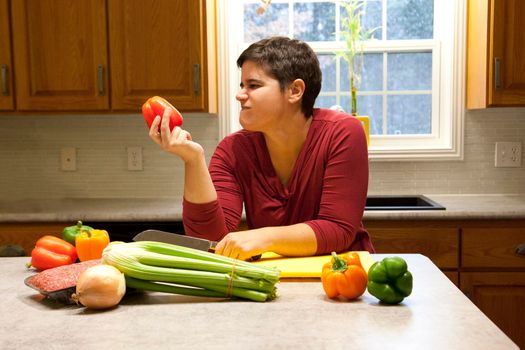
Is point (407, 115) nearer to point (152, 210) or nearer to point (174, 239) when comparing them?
point (152, 210)

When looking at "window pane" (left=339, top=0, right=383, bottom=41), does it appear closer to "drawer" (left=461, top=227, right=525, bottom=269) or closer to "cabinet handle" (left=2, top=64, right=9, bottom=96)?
"drawer" (left=461, top=227, right=525, bottom=269)

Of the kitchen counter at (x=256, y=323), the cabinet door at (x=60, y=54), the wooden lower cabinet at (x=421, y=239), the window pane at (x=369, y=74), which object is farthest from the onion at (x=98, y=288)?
the window pane at (x=369, y=74)

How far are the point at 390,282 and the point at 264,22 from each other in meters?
2.50

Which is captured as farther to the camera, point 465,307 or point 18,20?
point 18,20

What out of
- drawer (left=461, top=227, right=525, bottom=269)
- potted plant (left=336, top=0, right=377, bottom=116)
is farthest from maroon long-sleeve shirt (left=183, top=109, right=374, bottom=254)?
potted plant (left=336, top=0, right=377, bottom=116)

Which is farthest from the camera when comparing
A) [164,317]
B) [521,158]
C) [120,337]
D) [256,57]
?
[521,158]

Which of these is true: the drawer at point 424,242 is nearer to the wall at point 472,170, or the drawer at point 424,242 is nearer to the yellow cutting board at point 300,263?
the wall at point 472,170

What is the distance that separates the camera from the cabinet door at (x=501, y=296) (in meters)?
2.74

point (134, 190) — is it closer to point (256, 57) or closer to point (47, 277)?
point (256, 57)

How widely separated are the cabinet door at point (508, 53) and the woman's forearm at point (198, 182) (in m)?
1.78

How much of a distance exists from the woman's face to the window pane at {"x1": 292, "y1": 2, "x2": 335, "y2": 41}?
5.45 feet

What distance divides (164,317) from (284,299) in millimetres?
270

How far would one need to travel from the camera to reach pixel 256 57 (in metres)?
1.94

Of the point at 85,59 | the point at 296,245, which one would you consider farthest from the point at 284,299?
the point at 85,59
